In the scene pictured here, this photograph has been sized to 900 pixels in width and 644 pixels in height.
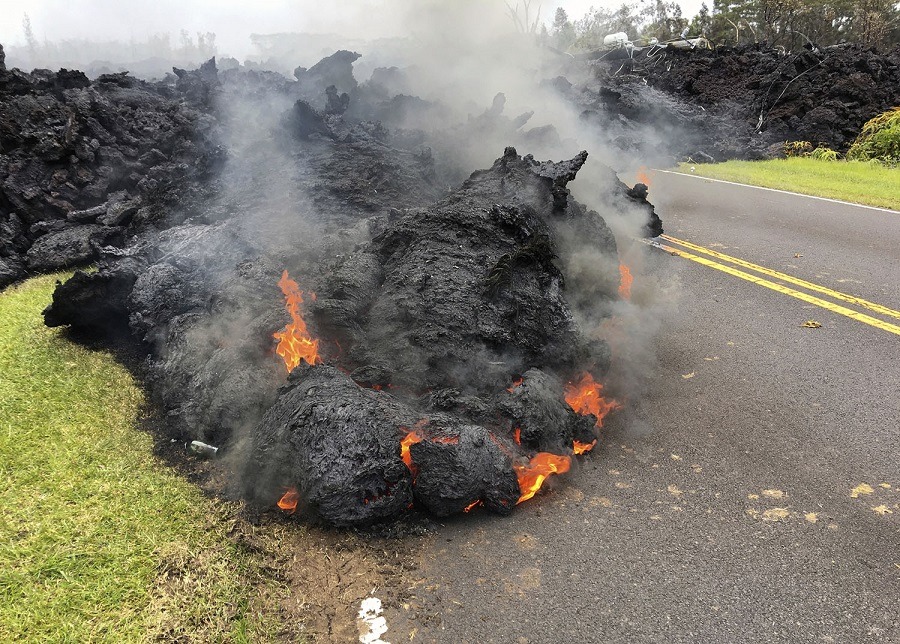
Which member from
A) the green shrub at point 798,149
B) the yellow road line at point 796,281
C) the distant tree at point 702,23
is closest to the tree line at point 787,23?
the distant tree at point 702,23

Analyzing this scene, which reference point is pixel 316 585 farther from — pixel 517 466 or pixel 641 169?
pixel 641 169

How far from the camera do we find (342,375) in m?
3.57

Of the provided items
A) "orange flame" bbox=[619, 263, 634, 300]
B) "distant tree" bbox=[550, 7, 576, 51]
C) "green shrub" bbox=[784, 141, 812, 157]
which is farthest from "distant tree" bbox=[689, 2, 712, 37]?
"orange flame" bbox=[619, 263, 634, 300]

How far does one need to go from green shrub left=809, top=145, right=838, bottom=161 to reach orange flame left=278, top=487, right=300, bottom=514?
15959 millimetres

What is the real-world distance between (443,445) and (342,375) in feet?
2.72

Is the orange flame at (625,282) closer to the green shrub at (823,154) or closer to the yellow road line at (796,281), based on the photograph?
the yellow road line at (796,281)

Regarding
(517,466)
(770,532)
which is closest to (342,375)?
(517,466)

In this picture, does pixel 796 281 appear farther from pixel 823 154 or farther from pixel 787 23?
pixel 787 23

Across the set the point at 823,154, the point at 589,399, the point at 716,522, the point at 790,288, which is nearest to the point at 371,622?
the point at 716,522

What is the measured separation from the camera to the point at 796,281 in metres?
6.47

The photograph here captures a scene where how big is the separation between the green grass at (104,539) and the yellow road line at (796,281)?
5850 millimetres

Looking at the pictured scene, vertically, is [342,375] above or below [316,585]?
above

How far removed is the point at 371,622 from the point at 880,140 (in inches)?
659

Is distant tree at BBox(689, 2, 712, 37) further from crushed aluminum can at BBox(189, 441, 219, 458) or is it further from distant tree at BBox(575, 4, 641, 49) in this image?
crushed aluminum can at BBox(189, 441, 219, 458)
